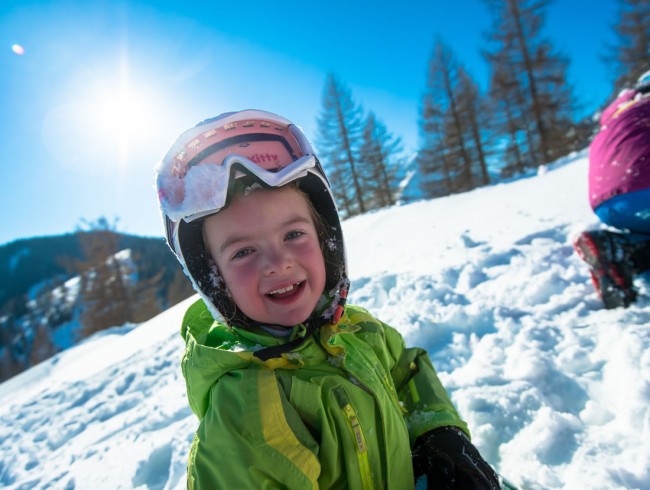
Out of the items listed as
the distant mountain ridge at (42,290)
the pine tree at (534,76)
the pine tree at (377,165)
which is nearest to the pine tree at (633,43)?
the pine tree at (534,76)

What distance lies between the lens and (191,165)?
1624mm

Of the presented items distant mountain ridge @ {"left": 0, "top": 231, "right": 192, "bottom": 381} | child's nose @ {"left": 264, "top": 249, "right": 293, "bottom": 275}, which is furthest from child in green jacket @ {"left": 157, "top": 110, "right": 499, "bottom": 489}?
distant mountain ridge @ {"left": 0, "top": 231, "right": 192, "bottom": 381}

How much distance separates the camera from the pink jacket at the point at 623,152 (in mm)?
2414

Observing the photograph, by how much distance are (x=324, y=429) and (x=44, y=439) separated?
168 inches

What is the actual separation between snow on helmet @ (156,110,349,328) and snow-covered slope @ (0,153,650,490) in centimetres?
128

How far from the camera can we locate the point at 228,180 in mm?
1440

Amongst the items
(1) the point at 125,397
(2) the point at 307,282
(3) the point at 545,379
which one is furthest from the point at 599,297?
(1) the point at 125,397

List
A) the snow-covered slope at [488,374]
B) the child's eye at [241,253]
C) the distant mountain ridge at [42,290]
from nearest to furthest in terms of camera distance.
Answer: the child's eye at [241,253], the snow-covered slope at [488,374], the distant mountain ridge at [42,290]

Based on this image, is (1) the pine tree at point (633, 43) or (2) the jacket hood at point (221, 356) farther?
(1) the pine tree at point (633, 43)

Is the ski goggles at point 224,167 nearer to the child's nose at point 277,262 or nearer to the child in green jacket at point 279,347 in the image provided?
the child in green jacket at point 279,347

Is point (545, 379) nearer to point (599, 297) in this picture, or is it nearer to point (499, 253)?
point (599, 297)

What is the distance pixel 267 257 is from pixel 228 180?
1.22ft

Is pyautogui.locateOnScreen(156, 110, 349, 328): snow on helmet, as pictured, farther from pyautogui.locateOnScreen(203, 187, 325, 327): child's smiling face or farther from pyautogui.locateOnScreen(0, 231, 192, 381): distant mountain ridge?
pyautogui.locateOnScreen(0, 231, 192, 381): distant mountain ridge

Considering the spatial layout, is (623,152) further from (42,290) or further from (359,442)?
(42,290)
